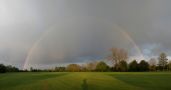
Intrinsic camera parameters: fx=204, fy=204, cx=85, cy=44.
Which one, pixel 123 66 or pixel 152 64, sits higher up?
pixel 152 64

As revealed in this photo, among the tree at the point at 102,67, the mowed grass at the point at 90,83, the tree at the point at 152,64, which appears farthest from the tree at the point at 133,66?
the mowed grass at the point at 90,83

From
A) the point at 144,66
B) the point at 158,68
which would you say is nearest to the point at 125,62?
the point at 144,66

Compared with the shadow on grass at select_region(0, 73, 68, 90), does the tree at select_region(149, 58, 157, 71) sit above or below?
above

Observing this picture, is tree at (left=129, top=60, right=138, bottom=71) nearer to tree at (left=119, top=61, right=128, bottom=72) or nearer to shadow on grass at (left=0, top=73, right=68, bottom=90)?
tree at (left=119, top=61, right=128, bottom=72)

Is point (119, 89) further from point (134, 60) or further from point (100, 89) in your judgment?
point (134, 60)

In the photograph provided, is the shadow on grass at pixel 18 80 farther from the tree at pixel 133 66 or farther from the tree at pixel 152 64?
the tree at pixel 152 64

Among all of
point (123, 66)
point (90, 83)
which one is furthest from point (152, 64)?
point (90, 83)

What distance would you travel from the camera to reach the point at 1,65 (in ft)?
465

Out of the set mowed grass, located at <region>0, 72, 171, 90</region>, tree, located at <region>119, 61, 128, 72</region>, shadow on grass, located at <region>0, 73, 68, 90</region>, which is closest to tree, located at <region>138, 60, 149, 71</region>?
tree, located at <region>119, 61, 128, 72</region>

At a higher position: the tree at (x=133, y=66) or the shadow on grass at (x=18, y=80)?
the tree at (x=133, y=66)

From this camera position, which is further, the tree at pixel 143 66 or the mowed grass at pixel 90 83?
the tree at pixel 143 66

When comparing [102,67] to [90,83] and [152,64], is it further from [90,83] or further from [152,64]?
[90,83]

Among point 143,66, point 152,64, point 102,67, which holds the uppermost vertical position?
point 152,64

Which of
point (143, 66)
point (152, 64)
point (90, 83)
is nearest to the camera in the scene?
point (90, 83)
